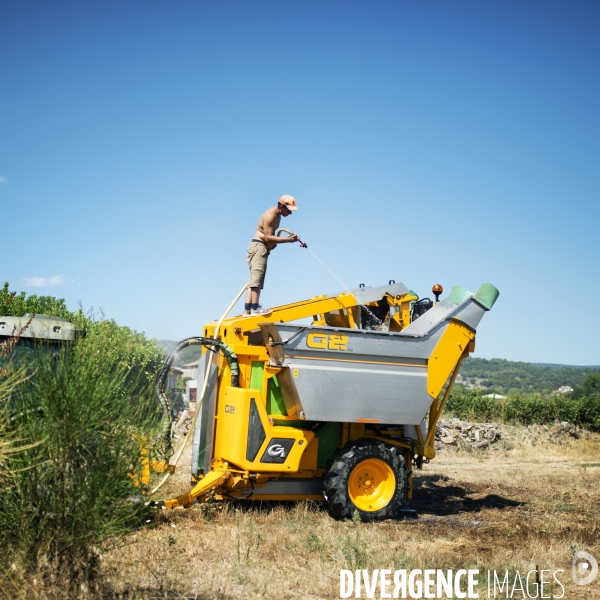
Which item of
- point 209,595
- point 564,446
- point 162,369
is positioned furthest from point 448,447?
point 209,595

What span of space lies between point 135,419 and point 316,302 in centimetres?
463

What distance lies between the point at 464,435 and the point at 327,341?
42.4 ft

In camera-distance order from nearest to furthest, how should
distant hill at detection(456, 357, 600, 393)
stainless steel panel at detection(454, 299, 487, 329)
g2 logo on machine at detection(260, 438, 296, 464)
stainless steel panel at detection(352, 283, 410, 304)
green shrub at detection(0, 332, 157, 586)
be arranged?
green shrub at detection(0, 332, 157, 586) < g2 logo on machine at detection(260, 438, 296, 464) < stainless steel panel at detection(454, 299, 487, 329) < stainless steel panel at detection(352, 283, 410, 304) < distant hill at detection(456, 357, 600, 393)

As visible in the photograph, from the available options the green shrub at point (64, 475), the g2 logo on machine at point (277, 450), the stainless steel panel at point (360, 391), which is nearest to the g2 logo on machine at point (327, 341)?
the stainless steel panel at point (360, 391)

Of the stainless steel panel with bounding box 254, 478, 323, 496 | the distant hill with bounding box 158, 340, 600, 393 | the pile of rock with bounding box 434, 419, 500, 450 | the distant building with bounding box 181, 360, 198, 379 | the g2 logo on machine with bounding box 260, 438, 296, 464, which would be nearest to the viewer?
the g2 logo on machine with bounding box 260, 438, 296, 464

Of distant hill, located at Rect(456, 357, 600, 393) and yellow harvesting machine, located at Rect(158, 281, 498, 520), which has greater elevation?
distant hill, located at Rect(456, 357, 600, 393)

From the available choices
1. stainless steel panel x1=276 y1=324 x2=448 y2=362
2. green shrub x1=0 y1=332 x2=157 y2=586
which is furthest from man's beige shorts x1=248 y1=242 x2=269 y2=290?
green shrub x1=0 y1=332 x2=157 y2=586

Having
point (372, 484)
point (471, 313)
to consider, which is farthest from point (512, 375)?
point (372, 484)

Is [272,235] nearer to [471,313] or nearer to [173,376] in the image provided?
[173,376]

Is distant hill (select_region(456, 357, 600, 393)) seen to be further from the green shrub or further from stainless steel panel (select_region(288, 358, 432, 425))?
the green shrub

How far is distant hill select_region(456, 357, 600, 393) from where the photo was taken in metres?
109

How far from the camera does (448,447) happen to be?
1864 cm

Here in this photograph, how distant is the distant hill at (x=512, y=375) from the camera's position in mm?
109125

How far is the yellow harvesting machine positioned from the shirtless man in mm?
542
